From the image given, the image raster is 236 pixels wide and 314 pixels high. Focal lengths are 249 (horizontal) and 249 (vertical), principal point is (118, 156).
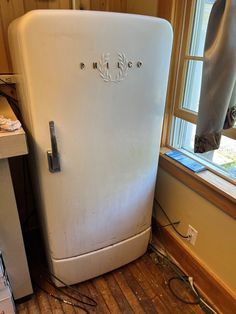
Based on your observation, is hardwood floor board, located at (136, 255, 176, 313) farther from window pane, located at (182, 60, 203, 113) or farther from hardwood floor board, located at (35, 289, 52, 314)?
window pane, located at (182, 60, 203, 113)

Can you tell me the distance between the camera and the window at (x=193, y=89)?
1.21 m

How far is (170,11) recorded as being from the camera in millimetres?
1237

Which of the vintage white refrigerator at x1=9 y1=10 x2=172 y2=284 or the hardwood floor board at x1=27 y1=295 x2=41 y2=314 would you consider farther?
the hardwood floor board at x1=27 y1=295 x2=41 y2=314

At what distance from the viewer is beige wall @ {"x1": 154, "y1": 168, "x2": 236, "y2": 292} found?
3.89 feet

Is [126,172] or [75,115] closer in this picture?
[75,115]

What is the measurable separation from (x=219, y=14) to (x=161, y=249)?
1.37 meters

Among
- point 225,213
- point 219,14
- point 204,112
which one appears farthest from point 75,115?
point 225,213

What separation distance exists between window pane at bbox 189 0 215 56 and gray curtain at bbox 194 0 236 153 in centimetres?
32

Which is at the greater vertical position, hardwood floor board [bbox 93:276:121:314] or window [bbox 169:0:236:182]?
window [bbox 169:0:236:182]

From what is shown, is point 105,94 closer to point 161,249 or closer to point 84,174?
point 84,174

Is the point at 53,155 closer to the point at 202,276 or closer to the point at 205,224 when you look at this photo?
the point at 205,224

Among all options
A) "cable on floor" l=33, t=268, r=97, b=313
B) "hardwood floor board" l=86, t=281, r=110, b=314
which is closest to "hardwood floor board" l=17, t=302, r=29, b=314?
"cable on floor" l=33, t=268, r=97, b=313

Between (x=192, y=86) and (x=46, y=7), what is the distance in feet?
2.98

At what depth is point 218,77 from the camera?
926mm
